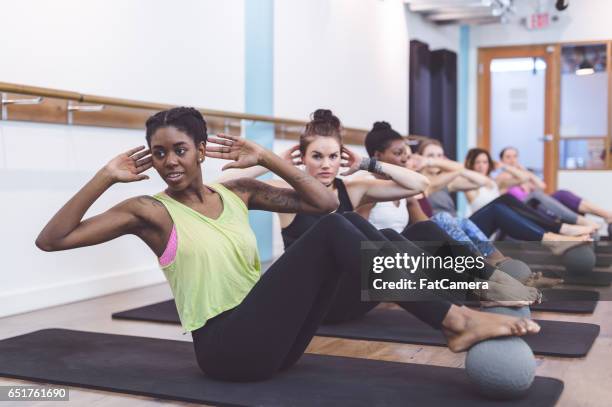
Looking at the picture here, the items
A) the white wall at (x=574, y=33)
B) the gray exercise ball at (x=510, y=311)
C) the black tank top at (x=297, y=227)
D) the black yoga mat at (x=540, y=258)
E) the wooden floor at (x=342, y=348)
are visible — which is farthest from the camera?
the white wall at (x=574, y=33)

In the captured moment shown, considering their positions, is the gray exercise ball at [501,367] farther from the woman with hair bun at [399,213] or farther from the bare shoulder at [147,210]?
the woman with hair bun at [399,213]

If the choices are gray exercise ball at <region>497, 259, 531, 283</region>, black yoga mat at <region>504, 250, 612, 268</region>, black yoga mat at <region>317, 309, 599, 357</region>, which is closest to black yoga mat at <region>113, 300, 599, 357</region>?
black yoga mat at <region>317, 309, 599, 357</region>

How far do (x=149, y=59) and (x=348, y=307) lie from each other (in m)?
2.03

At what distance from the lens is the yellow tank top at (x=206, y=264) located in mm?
2080

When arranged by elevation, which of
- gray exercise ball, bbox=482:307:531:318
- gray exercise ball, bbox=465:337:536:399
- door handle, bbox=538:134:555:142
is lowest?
gray exercise ball, bbox=465:337:536:399

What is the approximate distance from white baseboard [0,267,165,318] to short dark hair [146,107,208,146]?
1.83m

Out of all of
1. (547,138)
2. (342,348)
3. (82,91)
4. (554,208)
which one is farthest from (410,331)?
(547,138)

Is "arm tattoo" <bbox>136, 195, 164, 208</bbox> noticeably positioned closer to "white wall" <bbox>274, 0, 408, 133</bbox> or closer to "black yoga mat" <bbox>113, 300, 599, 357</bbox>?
"black yoga mat" <bbox>113, 300, 599, 357</bbox>

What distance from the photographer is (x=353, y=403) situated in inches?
78.6

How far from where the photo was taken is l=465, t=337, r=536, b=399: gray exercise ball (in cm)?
194

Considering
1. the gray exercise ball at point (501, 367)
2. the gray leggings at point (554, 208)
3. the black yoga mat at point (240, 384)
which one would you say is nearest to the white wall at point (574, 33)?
the gray leggings at point (554, 208)

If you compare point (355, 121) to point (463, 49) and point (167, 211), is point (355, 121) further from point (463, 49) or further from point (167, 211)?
point (167, 211)

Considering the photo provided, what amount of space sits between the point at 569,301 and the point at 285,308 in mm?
2208

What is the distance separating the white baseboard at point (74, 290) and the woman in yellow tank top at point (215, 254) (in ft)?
5.60
